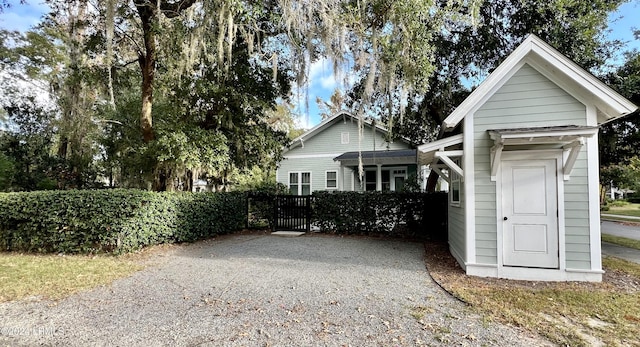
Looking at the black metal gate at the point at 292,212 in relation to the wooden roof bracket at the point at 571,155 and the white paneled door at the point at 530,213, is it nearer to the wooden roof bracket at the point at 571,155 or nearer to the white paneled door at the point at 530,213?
the white paneled door at the point at 530,213

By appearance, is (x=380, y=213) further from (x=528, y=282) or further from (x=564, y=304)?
(x=564, y=304)

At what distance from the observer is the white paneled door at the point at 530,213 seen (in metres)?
4.90

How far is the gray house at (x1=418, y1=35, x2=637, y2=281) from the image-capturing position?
473 centimetres

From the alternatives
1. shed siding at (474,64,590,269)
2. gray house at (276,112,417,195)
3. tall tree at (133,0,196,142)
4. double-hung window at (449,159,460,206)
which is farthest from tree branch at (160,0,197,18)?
gray house at (276,112,417,195)

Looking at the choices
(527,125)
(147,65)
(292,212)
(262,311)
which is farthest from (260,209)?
(527,125)

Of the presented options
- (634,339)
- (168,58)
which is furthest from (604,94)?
(168,58)

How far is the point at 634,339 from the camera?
2.96m

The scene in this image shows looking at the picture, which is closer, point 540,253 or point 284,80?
point 540,253

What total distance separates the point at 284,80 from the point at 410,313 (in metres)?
8.41

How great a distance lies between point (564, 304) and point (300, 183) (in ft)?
44.6

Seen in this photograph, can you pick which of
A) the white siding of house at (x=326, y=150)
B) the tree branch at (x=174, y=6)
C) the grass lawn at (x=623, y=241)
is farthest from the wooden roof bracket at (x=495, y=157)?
the white siding of house at (x=326, y=150)

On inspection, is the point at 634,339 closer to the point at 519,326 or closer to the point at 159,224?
the point at 519,326

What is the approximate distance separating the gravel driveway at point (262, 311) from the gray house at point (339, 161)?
31.3 ft

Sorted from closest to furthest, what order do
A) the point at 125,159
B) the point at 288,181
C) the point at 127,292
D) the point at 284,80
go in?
the point at 127,292, the point at 284,80, the point at 125,159, the point at 288,181
